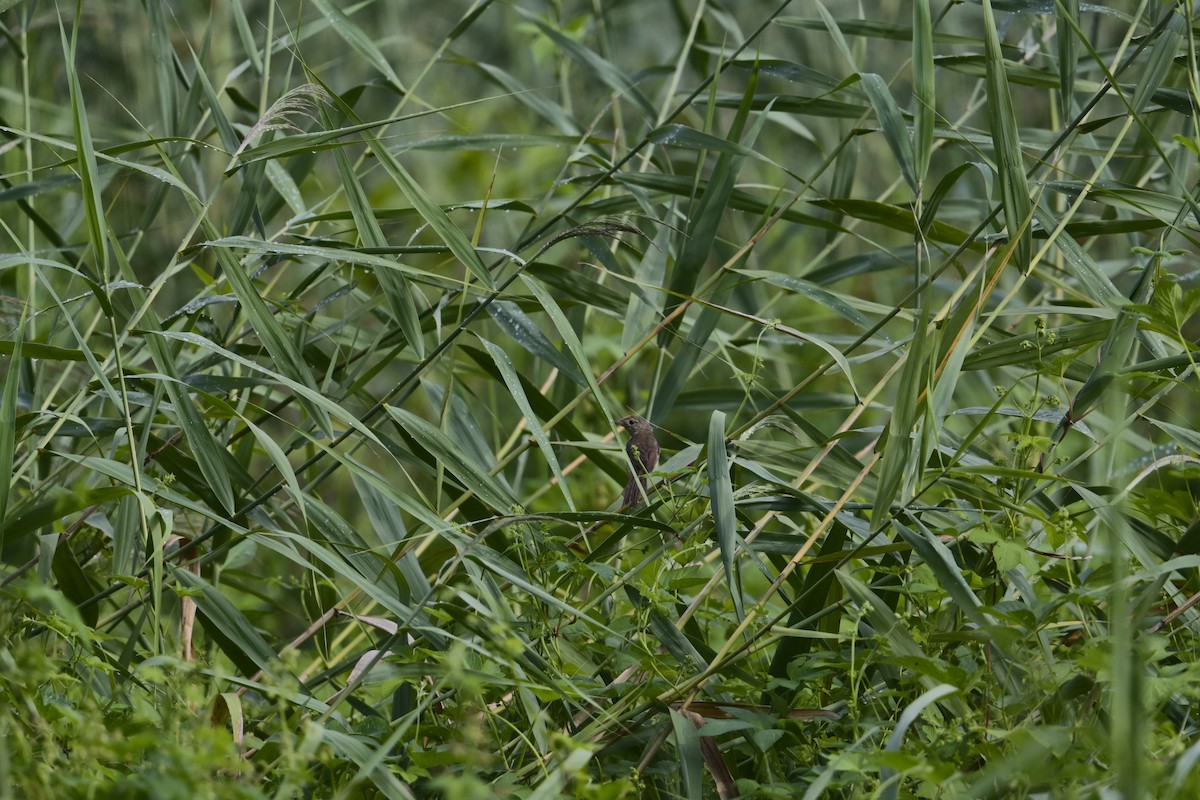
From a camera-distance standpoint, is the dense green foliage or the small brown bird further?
the small brown bird

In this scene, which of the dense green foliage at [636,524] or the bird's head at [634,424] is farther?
the bird's head at [634,424]

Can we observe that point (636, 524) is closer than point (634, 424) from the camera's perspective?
Yes

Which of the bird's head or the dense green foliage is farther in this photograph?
the bird's head

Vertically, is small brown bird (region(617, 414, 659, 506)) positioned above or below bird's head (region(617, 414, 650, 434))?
below

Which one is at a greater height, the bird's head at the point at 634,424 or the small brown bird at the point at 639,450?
the bird's head at the point at 634,424

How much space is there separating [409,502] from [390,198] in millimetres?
1879

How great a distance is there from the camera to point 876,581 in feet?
3.21

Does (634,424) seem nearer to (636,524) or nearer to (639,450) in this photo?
(639,450)

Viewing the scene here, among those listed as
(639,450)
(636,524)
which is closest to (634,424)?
(639,450)

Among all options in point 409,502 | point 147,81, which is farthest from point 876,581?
point 147,81

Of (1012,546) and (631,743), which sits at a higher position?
(1012,546)

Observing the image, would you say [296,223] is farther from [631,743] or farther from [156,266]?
[156,266]

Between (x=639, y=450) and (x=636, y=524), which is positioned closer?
(x=636, y=524)

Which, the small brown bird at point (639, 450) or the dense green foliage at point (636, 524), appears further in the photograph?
the small brown bird at point (639, 450)
